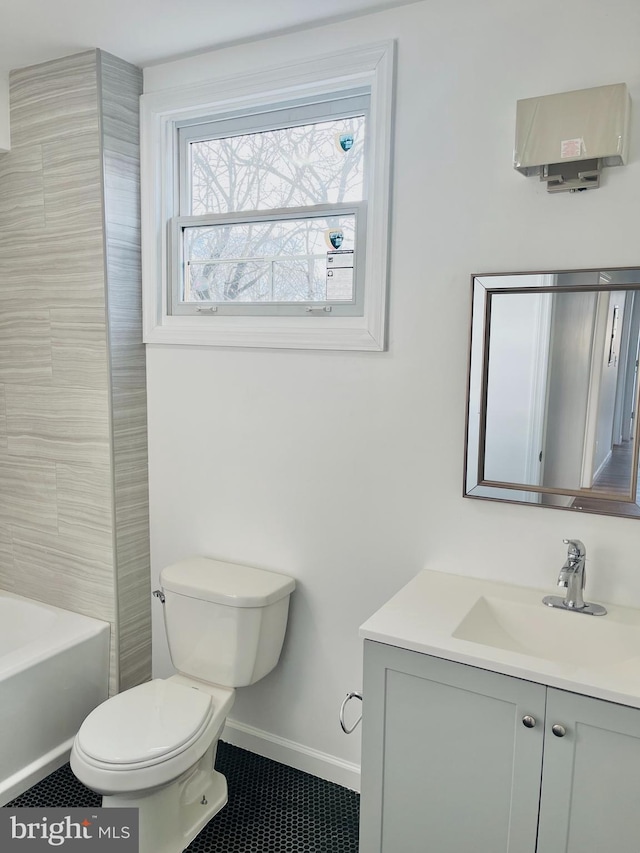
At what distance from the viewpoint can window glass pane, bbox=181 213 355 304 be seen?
2.25 metres

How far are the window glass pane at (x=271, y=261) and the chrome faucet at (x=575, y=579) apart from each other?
40.9 inches

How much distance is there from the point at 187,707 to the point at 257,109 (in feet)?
6.54

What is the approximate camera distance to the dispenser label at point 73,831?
1.96 m

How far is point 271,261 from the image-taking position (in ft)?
7.87

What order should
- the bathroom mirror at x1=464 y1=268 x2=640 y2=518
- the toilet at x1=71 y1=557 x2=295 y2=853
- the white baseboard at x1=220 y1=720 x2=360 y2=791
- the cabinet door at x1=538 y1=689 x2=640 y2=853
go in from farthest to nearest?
1. the white baseboard at x1=220 y1=720 x2=360 y2=791
2. the toilet at x1=71 y1=557 x2=295 y2=853
3. the bathroom mirror at x1=464 y1=268 x2=640 y2=518
4. the cabinet door at x1=538 y1=689 x2=640 y2=853

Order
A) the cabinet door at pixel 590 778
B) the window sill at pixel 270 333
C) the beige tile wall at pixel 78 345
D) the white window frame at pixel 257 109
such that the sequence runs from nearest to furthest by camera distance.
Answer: the cabinet door at pixel 590 778 < the white window frame at pixel 257 109 < the window sill at pixel 270 333 < the beige tile wall at pixel 78 345

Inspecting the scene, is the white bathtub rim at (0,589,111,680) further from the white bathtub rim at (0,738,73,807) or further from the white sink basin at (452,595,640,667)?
the white sink basin at (452,595,640,667)

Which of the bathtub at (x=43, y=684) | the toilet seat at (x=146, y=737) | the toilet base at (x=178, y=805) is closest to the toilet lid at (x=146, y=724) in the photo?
the toilet seat at (x=146, y=737)

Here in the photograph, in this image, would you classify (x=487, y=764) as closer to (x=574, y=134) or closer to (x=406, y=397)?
(x=406, y=397)

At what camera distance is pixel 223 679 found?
228 cm

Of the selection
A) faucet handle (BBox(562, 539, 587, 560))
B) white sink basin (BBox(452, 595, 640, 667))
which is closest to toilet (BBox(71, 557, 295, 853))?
white sink basin (BBox(452, 595, 640, 667))

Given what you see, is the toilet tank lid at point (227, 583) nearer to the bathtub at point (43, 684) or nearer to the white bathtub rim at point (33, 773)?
the bathtub at point (43, 684)

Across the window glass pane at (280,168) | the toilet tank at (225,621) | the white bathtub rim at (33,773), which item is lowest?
the white bathtub rim at (33,773)

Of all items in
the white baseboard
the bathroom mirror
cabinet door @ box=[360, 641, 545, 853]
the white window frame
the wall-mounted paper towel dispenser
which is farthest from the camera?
the white baseboard
